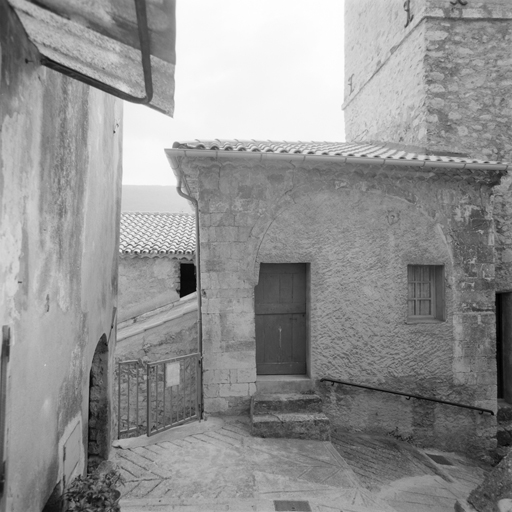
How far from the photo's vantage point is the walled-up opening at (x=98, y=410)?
17.1ft

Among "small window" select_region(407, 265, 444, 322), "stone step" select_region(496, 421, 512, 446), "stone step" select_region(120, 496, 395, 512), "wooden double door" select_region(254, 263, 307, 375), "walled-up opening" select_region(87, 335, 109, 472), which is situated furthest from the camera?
"stone step" select_region(496, 421, 512, 446)

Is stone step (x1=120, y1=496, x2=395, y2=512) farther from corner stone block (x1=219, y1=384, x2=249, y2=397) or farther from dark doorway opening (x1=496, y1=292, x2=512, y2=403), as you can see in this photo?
dark doorway opening (x1=496, y1=292, x2=512, y2=403)

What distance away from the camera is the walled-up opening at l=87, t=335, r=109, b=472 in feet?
17.1

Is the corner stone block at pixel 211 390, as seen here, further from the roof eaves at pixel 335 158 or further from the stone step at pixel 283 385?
the roof eaves at pixel 335 158

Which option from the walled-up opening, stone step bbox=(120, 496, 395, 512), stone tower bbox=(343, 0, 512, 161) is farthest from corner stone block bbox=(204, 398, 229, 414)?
stone tower bbox=(343, 0, 512, 161)

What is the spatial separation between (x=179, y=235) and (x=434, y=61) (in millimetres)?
8135


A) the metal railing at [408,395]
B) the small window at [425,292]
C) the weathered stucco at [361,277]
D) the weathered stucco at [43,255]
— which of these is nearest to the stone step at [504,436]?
the weathered stucco at [361,277]

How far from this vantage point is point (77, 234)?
12.5 ft

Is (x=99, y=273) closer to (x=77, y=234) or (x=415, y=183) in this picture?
(x=77, y=234)

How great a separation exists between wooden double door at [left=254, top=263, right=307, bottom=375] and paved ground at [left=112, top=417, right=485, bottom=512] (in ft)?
3.55

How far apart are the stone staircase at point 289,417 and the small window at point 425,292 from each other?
225 cm

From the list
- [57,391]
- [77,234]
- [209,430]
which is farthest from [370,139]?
[57,391]

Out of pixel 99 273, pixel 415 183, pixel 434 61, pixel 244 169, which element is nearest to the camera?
pixel 99 273

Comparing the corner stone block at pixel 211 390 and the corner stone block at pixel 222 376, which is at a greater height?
the corner stone block at pixel 222 376
